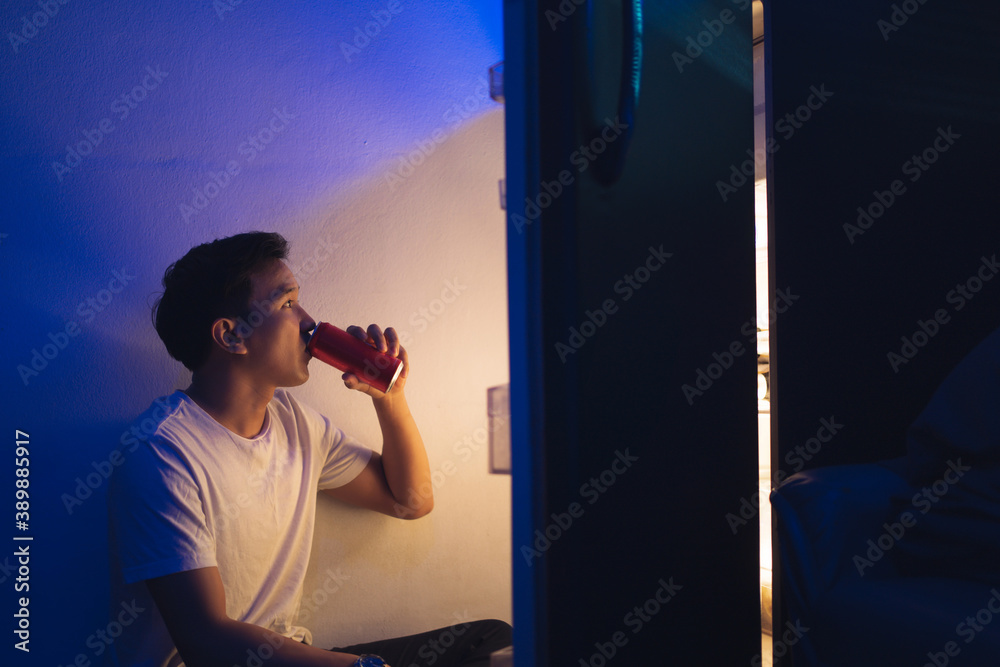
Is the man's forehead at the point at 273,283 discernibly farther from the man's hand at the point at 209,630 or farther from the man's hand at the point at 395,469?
the man's hand at the point at 209,630

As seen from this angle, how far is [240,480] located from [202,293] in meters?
0.34

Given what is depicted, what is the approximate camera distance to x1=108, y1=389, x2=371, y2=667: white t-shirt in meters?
0.88

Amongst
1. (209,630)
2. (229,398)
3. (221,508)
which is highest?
(229,398)

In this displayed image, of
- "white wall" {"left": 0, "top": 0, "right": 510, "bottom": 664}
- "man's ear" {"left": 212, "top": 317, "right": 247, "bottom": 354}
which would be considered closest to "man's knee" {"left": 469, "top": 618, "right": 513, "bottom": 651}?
"white wall" {"left": 0, "top": 0, "right": 510, "bottom": 664}

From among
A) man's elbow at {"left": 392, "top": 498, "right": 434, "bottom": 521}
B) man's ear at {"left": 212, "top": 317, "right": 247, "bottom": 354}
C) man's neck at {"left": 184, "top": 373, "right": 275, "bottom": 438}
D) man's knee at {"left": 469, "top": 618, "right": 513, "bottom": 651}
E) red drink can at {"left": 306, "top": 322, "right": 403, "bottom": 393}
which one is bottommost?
man's knee at {"left": 469, "top": 618, "right": 513, "bottom": 651}

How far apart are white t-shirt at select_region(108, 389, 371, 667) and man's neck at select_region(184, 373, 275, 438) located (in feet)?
Answer: 0.10

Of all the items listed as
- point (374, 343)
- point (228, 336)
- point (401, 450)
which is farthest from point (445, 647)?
point (228, 336)

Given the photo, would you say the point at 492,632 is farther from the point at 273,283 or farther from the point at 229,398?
the point at 273,283

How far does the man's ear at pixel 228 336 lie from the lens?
41.9 inches

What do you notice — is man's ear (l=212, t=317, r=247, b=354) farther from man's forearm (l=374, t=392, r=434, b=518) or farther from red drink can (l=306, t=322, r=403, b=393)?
man's forearm (l=374, t=392, r=434, b=518)

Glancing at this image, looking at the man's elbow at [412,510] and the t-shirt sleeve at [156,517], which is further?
the man's elbow at [412,510]

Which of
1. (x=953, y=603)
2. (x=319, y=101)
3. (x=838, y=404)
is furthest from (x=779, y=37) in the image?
(x=319, y=101)

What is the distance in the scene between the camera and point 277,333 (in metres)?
1.09

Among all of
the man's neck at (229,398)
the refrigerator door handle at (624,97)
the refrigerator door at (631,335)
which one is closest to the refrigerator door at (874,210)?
the refrigerator door at (631,335)
